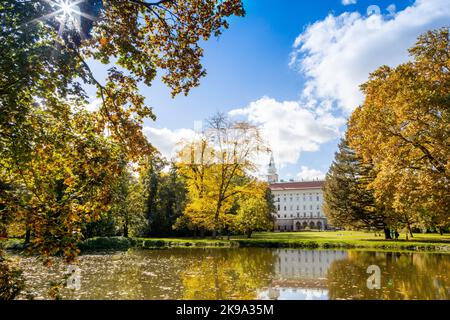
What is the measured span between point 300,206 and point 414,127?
97139 millimetres

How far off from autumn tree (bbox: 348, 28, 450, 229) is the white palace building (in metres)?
91.1

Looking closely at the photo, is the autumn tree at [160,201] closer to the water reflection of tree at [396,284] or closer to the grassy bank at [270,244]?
the grassy bank at [270,244]

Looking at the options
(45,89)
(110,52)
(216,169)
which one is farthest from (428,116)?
(216,169)

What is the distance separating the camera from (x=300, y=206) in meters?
110

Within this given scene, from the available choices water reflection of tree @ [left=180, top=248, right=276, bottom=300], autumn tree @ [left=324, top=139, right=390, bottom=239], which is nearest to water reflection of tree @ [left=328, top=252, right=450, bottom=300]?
water reflection of tree @ [left=180, top=248, right=276, bottom=300]

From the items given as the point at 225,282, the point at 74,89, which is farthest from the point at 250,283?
the point at 74,89

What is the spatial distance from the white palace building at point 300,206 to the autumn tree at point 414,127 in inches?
3587

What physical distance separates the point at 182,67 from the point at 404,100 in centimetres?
1246

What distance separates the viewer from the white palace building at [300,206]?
Result: 349 feet

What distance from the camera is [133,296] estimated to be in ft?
29.3

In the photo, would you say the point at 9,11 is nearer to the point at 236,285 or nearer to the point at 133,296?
the point at 133,296

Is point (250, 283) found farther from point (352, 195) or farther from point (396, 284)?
point (352, 195)

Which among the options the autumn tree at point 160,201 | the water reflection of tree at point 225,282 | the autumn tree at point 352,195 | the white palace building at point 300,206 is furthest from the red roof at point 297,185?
the water reflection of tree at point 225,282

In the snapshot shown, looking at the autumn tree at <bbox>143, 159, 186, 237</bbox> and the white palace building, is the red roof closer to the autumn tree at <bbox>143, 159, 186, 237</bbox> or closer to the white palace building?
the white palace building
